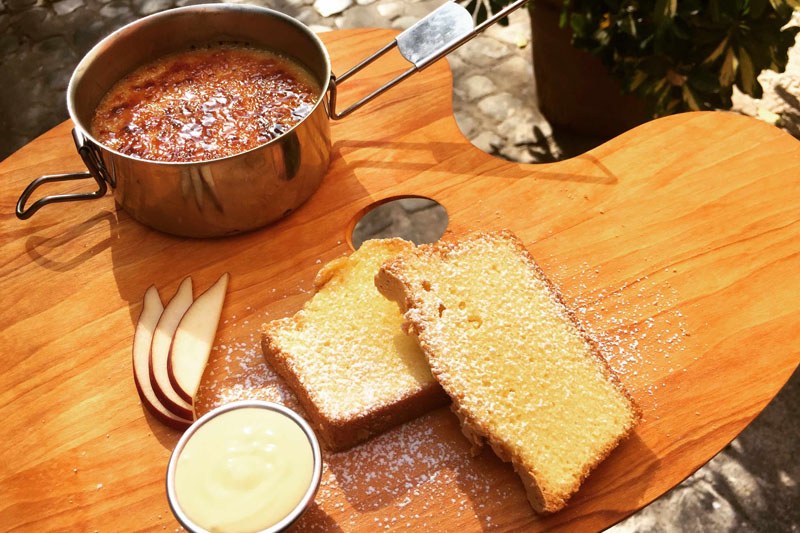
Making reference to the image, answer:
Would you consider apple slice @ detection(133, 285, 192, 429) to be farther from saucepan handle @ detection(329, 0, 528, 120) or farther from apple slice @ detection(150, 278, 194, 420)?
saucepan handle @ detection(329, 0, 528, 120)

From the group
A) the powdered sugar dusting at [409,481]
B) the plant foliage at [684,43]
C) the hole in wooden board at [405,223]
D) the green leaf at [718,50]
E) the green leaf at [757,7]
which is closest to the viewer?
the powdered sugar dusting at [409,481]

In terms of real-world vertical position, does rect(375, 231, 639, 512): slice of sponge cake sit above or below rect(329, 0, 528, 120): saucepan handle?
below

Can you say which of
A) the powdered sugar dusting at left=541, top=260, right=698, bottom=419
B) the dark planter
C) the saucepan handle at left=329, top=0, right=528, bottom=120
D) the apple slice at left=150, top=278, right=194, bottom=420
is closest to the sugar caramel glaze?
the saucepan handle at left=329, top=0, right=528, bottom=120

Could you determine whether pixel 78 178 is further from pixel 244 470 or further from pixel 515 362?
pixel 515 362

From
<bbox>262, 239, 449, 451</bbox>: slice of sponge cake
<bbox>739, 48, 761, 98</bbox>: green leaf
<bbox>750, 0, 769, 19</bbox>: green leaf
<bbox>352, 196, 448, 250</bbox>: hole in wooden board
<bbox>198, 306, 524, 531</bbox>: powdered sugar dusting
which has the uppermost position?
<bbox>750, 0, 769, 19</bbox>: green leaf

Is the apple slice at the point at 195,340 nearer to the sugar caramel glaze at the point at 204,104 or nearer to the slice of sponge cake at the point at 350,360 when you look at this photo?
the slice of sponge cake at the point at 350,360

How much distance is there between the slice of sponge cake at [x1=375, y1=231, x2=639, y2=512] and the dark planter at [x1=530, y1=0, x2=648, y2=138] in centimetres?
190

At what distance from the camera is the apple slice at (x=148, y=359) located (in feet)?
5.57

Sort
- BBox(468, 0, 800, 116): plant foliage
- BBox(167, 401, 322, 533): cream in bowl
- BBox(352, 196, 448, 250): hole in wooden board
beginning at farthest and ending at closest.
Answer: BBox(352, 196, 448, 250): hole in wooden board → BBox(468, 0, 800, 116): plant foliage → BBox(167, 401, 322, 533): cream in bowl

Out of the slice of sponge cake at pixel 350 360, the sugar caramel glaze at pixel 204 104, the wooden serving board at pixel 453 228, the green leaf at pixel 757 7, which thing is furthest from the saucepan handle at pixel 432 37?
the green leaf at pixel 757 7

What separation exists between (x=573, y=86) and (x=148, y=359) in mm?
2636

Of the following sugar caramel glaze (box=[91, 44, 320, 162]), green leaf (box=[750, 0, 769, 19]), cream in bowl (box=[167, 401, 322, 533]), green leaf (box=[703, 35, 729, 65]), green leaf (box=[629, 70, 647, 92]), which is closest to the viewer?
cream in bowl (box=[167, 401, 322, 533])

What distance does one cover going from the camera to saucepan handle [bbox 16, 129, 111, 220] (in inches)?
73.3

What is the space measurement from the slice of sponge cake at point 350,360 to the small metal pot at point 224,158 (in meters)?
0.29
